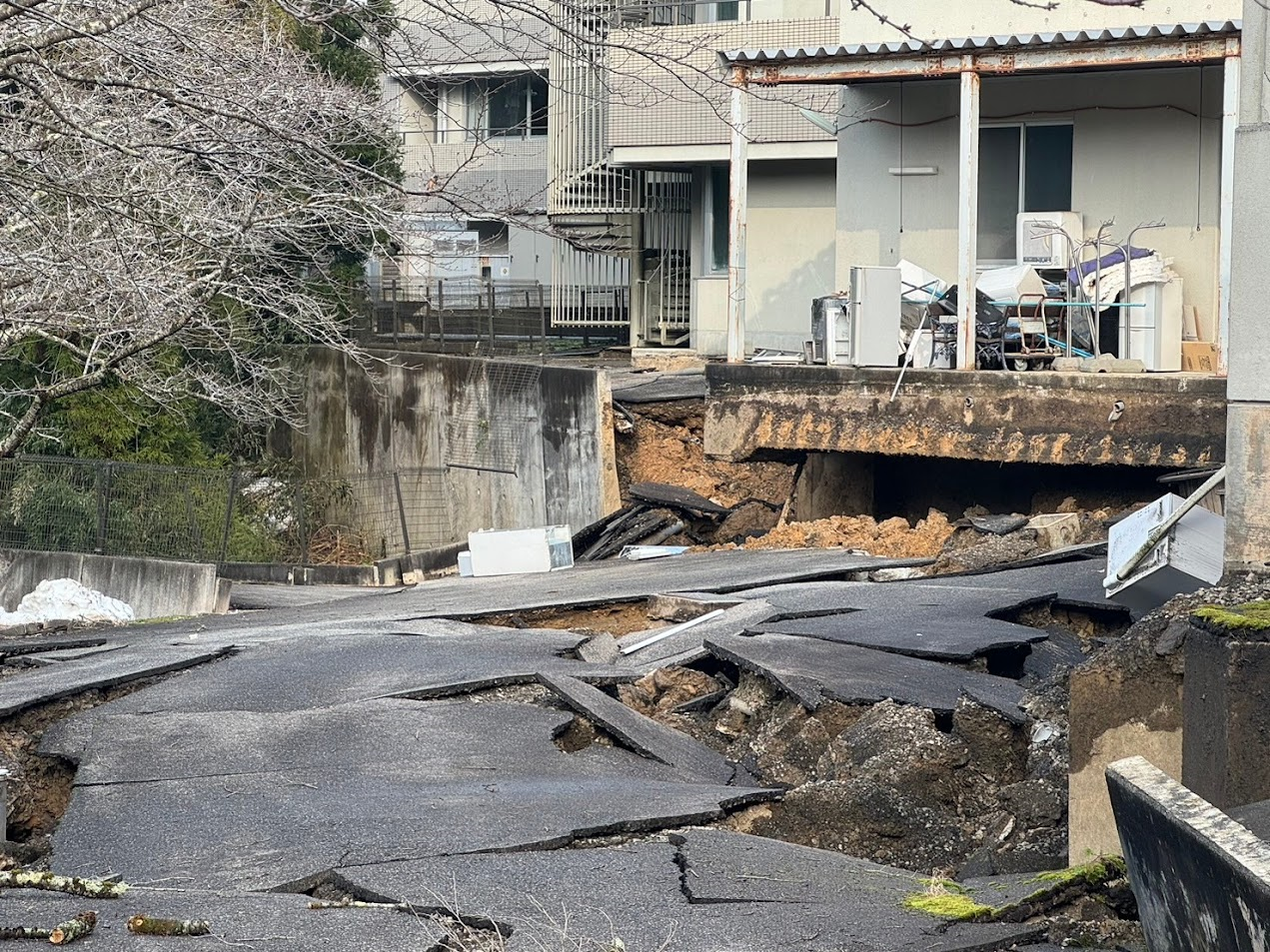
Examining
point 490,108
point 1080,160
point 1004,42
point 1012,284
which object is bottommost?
point 1012,284

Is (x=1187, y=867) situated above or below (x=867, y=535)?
above

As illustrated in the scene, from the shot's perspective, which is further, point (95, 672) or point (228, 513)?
point (228, 513)

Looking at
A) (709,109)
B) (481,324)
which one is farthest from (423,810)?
(481,324)

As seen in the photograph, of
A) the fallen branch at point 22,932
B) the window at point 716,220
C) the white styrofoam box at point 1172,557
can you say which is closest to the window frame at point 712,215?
the window at point 716,220

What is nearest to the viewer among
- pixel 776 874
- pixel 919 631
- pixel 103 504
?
pixel 776 874

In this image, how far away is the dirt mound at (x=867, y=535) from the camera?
1385 centimetres

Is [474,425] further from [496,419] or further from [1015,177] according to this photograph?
[1015,177]

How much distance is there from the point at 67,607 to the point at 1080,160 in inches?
440

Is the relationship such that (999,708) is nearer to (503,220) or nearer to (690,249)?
(503,220)

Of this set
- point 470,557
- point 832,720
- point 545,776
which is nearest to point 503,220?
point 545,776

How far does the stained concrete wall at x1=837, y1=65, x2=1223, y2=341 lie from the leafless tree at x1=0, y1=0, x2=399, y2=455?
21.5 feet

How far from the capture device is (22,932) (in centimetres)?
462

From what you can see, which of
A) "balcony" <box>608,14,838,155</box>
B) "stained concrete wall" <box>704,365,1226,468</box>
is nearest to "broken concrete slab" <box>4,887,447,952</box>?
"stained concrete wall" <box>704,365,1226,468</box>

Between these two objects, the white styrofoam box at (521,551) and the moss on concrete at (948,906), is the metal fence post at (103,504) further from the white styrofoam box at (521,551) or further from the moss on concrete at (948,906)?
the moss on concrete at (948,906)
